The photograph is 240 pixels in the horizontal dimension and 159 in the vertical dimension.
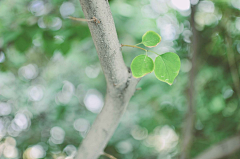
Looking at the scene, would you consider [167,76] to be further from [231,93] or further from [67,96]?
[67,96]

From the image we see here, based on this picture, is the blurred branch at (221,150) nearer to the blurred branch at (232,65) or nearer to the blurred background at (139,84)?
the blurred background at (139,84)

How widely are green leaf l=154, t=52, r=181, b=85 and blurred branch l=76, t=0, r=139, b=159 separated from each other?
6 centimetres

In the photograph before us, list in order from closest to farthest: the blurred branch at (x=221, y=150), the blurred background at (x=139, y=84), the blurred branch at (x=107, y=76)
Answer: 1. the blurred branch at (x=107, y=76)
2. the blurred background at (x=139, y=84)
3. the blurred branch at (x=221, y=150)

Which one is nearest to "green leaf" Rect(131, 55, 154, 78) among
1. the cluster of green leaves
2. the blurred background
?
the cluster of green leaves

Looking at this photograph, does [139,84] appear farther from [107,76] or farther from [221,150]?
[107,76]

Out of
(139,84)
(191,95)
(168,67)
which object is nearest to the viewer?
(168,67)

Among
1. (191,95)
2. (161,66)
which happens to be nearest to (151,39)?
(161,66)

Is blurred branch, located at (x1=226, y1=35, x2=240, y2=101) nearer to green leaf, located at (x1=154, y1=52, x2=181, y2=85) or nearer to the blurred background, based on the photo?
the blurred background

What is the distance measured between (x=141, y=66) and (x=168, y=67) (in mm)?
32

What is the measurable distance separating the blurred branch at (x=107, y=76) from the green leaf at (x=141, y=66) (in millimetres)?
34

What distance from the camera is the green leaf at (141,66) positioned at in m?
0.24

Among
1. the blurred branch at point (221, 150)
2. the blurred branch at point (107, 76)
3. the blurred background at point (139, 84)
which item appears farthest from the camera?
the blurred branch at point (221, 150)

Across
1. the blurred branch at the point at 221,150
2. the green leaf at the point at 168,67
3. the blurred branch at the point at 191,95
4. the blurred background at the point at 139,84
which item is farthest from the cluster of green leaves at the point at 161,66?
the blurred branch at the point at 221,150

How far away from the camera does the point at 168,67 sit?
0.24 metres
